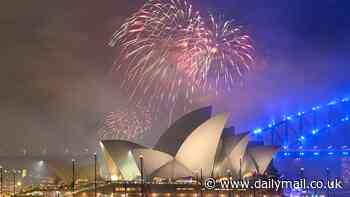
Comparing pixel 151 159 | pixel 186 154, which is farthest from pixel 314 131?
pixel 151 159

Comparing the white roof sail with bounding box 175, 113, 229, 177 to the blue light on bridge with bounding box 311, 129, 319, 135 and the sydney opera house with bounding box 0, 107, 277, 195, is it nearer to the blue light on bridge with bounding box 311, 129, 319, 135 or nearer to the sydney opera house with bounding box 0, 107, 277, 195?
the sydney opera house with bounding box 0, 107, 277, 195

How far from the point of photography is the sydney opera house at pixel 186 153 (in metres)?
69.3

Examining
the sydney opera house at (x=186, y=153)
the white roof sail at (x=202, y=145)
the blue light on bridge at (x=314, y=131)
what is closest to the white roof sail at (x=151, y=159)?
the sydney opera house at (x=186, y=153)

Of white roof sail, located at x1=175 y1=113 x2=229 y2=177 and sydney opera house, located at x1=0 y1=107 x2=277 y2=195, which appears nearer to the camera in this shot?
white roof sail, located at x1=175 y1=113 x2=229 y2=177

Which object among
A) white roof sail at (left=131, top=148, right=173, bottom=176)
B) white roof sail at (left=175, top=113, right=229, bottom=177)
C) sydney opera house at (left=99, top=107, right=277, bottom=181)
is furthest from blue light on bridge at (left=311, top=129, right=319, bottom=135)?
white roof sail at (left=131, top=148, right=173, bottom=176)

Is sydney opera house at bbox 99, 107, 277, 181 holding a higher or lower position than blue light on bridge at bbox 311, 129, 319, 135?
lower

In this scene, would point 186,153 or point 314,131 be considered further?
point 314,131

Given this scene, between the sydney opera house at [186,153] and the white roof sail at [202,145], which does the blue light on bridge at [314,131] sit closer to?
the sydney opera house at [186,153]

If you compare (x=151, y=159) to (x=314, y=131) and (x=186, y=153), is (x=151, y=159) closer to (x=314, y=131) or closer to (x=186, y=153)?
(x=186, y=153)

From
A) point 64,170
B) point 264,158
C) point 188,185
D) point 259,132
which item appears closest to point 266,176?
point 264,158

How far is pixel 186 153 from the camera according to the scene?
69688 mm

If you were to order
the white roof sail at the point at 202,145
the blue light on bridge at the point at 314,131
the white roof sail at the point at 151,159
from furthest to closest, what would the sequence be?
the blue light on bridge at the point at 314,131
the white roof sail at the point at 151,159
the white roof sail at the point at 202,145

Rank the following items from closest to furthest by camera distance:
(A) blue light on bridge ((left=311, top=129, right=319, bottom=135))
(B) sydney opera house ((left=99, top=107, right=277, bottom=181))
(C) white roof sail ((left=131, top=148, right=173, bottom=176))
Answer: (C) white roof sail ((left=131, top=148, right=173, bottom=176)) < (B) sydney opera house ((left=99, top=107, right=277, bottom=181)) < (A) blue light on bridge ((left=311, top=129, right=319, bottom=135))

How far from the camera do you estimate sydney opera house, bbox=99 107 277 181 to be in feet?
227
